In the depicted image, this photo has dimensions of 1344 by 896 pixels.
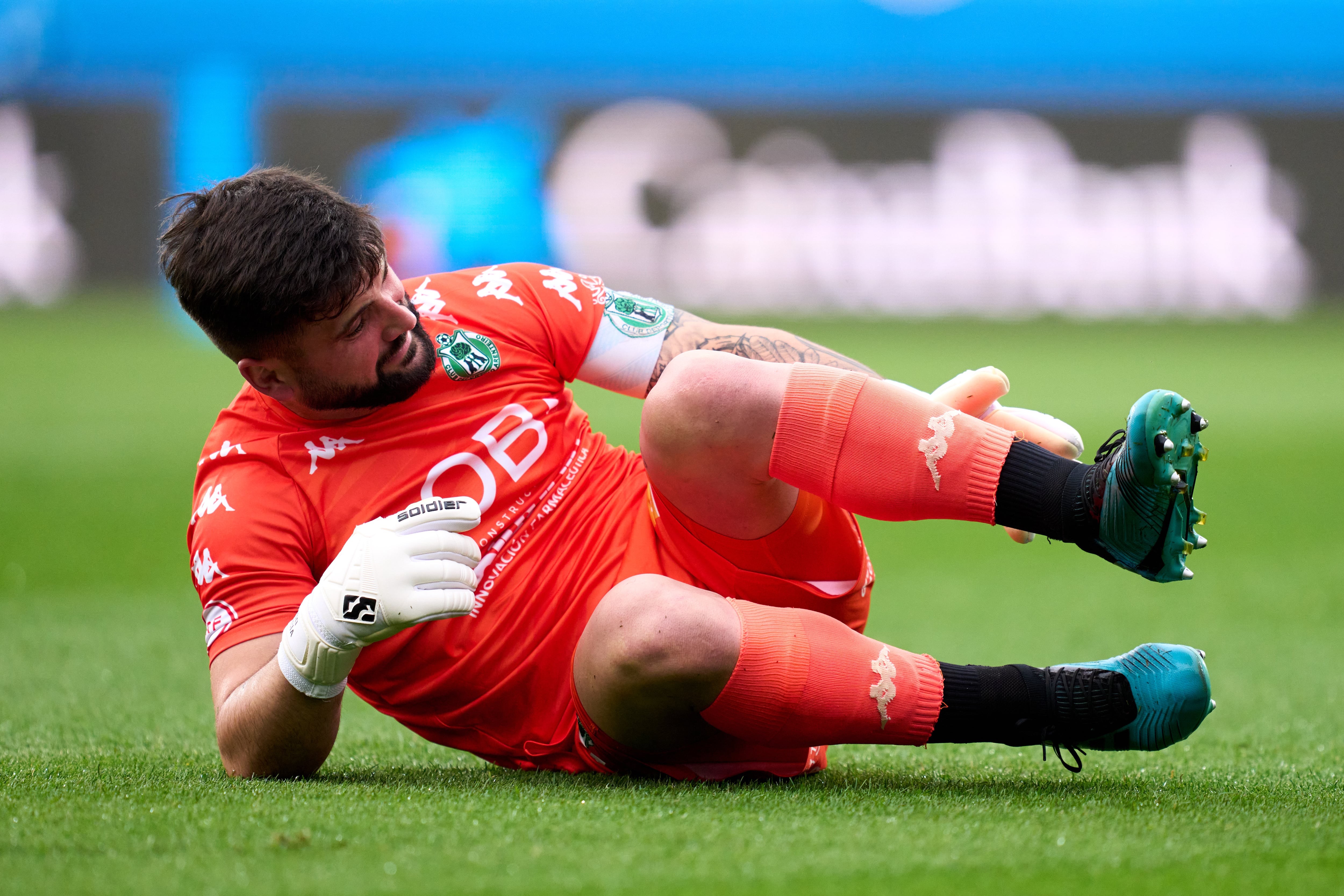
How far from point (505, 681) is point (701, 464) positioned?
0.40 m

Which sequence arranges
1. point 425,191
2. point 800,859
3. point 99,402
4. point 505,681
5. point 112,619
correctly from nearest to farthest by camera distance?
1. point 800,859
2. point 505,681
3. point 112,619
4. point 99,402
5. point 425,191

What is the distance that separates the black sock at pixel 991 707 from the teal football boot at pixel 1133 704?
0.02m

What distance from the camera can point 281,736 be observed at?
1635mm

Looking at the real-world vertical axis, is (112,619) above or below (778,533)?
below

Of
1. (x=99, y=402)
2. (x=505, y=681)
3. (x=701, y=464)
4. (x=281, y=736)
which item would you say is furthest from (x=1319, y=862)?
(x=99, y=402)

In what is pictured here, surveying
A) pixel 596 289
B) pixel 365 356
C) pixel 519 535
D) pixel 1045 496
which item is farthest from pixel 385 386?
pixel 1045 496

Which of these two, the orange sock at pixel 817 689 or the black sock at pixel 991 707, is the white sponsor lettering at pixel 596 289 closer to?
the orange sock at pixel 817 689

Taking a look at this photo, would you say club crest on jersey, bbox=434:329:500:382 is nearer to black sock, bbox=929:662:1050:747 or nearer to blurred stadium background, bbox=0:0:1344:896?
black sock, bbox=929:662:1050:747

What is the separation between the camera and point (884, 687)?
1.57 meters

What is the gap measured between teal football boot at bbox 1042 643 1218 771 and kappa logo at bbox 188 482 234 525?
42.8 inches

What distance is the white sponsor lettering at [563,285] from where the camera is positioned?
196 cm

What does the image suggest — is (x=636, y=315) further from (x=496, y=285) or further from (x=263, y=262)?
(x=263, y=262)

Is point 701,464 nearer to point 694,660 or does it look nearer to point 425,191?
point 694,660

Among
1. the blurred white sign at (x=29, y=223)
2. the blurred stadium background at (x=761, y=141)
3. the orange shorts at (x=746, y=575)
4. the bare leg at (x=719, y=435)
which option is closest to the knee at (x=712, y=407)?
the bare leg at (x=719, y=435)
